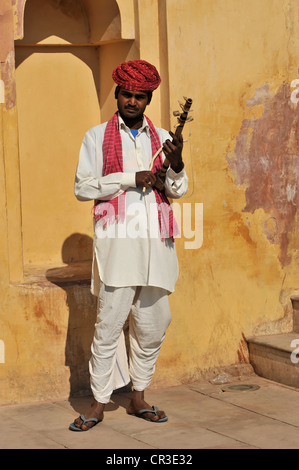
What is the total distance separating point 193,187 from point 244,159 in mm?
468

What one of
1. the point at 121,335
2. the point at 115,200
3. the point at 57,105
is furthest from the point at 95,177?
the point at 57,105

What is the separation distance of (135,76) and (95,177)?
64 cm

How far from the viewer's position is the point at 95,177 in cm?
588

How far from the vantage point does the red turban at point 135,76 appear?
577 centimetres

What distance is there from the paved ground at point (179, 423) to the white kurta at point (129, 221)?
84 centimetres

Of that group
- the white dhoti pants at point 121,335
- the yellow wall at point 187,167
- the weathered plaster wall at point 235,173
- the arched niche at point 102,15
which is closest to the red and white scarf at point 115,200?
the white dhoti pants at point 121,335

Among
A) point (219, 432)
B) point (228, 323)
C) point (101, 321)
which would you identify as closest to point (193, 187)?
point (228, 323)

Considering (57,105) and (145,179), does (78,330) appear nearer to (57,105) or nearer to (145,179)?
(145,179)

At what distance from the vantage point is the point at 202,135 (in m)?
6.88

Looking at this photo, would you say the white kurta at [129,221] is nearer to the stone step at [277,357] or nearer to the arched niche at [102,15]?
the arched niche at [102,15]

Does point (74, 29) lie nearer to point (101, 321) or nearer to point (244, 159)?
point (244, 159)

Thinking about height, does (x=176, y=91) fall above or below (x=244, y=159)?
above

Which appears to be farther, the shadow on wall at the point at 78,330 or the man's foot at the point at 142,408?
the shadow on wall at the point at 78,330

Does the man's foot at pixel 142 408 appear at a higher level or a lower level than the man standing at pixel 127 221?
lower
